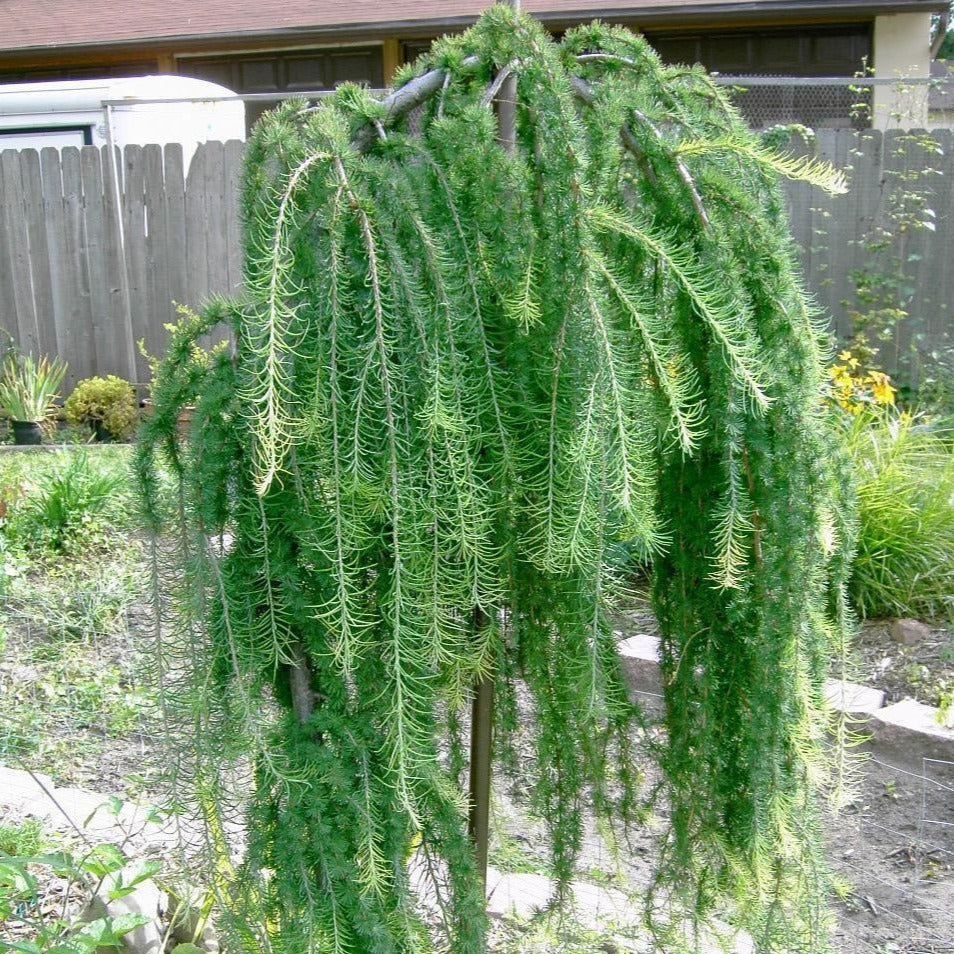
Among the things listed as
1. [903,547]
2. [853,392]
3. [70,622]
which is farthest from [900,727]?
[70,622]

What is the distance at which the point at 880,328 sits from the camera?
7.65 metres

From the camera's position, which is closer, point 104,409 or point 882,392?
point 882,392

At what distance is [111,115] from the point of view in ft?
30.2

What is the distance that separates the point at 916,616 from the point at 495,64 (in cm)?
364

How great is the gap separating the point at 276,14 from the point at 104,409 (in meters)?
6.60

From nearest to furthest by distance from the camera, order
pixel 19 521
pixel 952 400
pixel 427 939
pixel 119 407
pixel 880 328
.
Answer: pixel 427 939, pixel 19 521, pixel 952 400, pixel 880 328, pixel 119 407

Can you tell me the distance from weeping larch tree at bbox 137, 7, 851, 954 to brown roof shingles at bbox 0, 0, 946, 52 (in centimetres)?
997

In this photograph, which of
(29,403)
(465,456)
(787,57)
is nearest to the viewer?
(465,456)

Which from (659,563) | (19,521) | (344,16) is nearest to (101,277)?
(19,521)

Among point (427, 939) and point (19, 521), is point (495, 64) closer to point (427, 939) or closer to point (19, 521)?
point (427, 939)

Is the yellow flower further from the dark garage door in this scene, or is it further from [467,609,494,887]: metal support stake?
the dark garage door

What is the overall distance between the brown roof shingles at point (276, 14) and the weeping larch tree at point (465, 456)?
32.7 feet

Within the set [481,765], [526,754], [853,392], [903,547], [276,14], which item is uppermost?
[276,14]

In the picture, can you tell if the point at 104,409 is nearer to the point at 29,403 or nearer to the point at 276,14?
the point at 29,403
